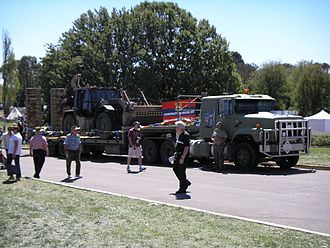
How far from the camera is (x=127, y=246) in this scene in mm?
6457

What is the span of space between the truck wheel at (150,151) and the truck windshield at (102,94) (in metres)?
3.84

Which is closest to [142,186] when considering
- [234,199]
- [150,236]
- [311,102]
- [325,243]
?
[234,199]

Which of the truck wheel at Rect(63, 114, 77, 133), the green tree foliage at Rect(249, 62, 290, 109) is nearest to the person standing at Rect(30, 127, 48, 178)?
the truck wheel at Rect(63, 114, 77, 133)

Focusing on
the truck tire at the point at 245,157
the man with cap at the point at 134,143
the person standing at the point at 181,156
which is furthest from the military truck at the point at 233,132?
the person standing at the point at 181,156

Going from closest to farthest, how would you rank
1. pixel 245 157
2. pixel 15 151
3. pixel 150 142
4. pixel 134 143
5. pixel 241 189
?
pixel 241 189 → pixel 15 151 → pixel 245 157 → pixel 134 143 → pixel 150 142

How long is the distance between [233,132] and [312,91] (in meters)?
41.1

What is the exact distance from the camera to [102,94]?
22391mm

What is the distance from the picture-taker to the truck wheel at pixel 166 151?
1828 cm

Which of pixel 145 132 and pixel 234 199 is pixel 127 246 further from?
pixel 145 132

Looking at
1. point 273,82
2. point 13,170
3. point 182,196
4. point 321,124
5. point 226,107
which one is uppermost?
point 273,82

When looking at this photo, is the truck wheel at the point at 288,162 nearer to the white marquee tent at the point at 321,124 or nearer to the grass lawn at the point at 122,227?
the grass lawn at the point at 122,227

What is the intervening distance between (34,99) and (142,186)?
618 inches

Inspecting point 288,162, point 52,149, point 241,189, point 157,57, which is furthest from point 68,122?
point 157,57

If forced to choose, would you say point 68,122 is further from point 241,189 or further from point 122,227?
point 122,227
